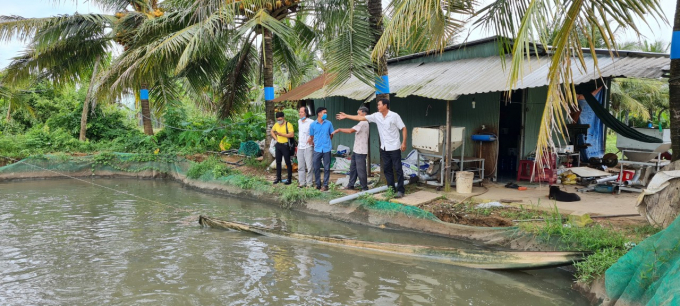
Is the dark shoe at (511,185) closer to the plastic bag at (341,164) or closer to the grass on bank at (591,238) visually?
the grass on bank at (591,238)

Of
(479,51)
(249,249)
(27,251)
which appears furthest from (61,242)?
(479,51)

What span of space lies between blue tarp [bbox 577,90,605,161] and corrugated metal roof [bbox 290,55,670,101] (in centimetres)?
235

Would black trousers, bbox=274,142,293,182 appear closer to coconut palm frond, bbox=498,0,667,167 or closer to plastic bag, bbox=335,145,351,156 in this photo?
plastic bag, bbox=335,145,351,156

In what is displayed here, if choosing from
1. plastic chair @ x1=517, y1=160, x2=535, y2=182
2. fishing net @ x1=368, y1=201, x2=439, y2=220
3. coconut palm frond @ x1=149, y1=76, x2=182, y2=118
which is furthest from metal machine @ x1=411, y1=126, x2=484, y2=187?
coconut palm frond @ x1=149, y1=76, x2=182, y2=118

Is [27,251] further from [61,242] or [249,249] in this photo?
[249,249]

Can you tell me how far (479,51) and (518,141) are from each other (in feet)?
7.74

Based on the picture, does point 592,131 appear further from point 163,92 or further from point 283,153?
point 163,92

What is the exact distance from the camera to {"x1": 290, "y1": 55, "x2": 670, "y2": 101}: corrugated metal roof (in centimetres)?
854

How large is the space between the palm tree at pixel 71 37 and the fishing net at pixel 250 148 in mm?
3119

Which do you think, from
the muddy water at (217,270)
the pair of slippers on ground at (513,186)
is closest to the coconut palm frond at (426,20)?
the muddy water at (217,270)

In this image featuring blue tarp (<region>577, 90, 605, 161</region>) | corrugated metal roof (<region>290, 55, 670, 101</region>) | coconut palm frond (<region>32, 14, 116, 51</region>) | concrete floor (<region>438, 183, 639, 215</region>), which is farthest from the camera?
coconut palm frond (<region>32, 14, 116, 51</region>)

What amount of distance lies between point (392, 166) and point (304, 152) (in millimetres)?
2136

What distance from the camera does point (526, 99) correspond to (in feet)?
34.9

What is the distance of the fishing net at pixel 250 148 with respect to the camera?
556 inches
